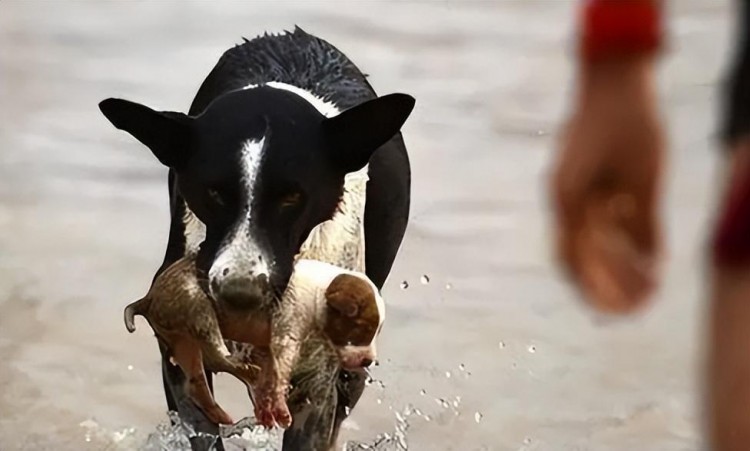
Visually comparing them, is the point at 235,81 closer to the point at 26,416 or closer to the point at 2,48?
the point at 26,416

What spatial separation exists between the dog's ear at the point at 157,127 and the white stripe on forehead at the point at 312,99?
8 centimetres

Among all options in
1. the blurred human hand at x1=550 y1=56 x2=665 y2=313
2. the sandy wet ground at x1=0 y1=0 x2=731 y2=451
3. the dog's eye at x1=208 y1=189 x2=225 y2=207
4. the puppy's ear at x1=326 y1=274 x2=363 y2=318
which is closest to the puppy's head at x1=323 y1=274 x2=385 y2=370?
the puppy's ear at x1=326 y1=274 x2=363 y2=318

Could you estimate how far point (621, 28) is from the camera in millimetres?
435

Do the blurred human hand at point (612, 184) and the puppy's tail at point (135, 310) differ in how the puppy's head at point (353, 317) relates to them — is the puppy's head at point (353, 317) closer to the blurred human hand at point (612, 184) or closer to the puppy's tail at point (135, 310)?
the puppy's tail at point (135, 310)

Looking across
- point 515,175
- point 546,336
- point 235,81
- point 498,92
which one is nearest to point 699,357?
point 235,81

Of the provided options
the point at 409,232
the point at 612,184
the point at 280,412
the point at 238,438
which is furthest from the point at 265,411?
Result: the point at 409,232

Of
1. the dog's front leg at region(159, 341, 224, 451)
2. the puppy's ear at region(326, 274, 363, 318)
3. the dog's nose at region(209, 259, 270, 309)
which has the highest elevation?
the dog's nose at region(209, 259, 270, 309)

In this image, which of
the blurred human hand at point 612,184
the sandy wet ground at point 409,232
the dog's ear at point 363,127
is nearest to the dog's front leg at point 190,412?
the dog's ear at point 363,127

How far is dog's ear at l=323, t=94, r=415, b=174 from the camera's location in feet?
3.32

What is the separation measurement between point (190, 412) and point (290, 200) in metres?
0.24

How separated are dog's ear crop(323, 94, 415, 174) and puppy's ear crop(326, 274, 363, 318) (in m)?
0.09

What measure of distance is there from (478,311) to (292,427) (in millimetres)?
676

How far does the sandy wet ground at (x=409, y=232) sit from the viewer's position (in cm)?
152

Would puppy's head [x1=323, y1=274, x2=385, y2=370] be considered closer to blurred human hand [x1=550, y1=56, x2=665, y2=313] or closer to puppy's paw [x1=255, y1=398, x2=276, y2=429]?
puppy's paw [x1=255, y1=398, x2=276, y2=429]
